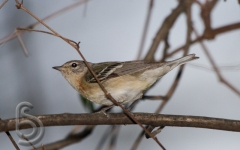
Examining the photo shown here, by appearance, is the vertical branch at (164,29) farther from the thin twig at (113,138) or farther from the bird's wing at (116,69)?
the thin twig at (113,138)

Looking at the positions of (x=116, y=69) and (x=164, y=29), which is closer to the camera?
(x=116, y=69)

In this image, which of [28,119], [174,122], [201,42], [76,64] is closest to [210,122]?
[174,122]

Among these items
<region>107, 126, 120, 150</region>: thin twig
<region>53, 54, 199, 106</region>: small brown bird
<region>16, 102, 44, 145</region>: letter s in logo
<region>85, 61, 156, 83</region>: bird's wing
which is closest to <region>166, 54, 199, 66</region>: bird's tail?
<region>53, 54, 199, 106</region>: small brown bird

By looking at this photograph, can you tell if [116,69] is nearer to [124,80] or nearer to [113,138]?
[124,80]

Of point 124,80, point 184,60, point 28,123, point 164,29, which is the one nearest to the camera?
point 28,123

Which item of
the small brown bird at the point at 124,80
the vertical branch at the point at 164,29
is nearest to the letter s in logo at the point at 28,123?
the small brown bird at the point at 124,80

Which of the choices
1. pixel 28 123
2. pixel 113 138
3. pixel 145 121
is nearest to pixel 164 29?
pixel 113 138
